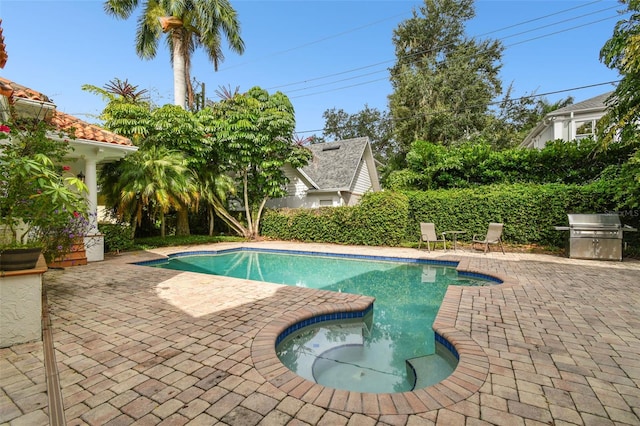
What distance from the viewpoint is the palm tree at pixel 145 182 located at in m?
11.3

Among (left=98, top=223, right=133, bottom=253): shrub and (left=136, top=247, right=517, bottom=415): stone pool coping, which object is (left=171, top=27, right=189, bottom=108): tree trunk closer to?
(left=98, top=223, right=133, bottom=253): shrub

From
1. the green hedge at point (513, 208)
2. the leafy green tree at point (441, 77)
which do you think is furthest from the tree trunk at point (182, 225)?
the leafy green tree at point (441, 77)

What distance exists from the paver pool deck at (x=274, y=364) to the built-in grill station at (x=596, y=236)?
12.8ft

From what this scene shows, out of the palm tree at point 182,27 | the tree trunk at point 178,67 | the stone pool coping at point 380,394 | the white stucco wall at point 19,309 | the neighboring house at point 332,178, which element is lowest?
the stone pool coping at point 380,394

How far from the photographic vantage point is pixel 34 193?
4.22 metres

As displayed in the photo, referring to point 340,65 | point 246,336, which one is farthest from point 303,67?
point 246,336

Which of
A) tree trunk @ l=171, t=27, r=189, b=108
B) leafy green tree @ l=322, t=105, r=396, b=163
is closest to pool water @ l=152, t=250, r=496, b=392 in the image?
tree trunk @ l=171, t=27, r=189, b=108

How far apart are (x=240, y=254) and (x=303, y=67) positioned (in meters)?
16.2

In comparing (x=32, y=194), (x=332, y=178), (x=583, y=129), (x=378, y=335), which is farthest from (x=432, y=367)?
(x=583, y=129)

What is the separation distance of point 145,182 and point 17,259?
28.7 feet

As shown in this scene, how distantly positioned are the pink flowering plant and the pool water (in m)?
3.35

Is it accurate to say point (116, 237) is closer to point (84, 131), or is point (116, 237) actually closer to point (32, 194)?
point (84, 131)

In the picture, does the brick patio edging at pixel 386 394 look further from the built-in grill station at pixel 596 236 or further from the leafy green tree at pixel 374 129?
the leafy green tree at pixel 374 129

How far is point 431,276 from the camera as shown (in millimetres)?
8031
